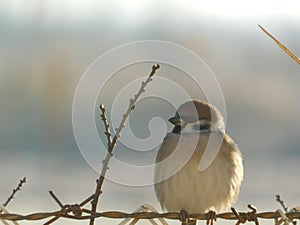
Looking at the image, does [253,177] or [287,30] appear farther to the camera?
[287,30]

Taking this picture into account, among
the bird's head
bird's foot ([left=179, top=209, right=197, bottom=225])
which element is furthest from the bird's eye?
bird's foot ([left=179, top=209, right=197, bottom=225])

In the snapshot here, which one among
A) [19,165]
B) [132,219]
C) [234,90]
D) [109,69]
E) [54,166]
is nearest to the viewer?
[132,219]

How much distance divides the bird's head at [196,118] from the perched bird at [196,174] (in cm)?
2

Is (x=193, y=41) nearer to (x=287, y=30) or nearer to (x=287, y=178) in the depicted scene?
(x=287, y=30)

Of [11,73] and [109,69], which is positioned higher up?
[11,73]

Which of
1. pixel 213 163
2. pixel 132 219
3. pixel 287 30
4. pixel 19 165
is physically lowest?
pixel 132 219

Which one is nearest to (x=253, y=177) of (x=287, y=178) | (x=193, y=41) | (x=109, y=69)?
(x=287, y=178)

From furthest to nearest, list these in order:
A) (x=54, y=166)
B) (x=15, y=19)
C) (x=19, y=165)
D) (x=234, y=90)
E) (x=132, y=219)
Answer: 1. (x=15, y=19)
2. (x=234, y=90)
3. (x=54, y=166)
4. (x=19, y=165)
5. (x=132, y=219)

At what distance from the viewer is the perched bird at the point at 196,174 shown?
5211mm

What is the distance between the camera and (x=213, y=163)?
5.22m

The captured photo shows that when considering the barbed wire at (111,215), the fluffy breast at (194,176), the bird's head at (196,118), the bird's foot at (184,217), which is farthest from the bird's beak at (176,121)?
the barbed wire at (111,215)

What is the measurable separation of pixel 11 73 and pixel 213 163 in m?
11.8

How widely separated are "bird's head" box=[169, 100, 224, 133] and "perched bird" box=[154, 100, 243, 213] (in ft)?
0.06

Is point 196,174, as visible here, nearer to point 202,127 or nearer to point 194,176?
point 194,176
